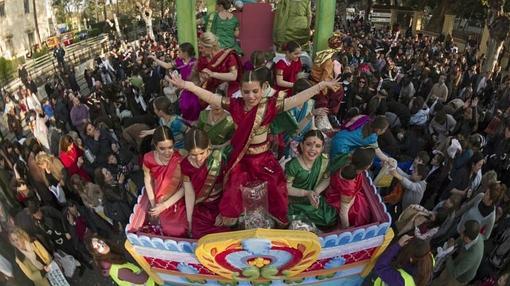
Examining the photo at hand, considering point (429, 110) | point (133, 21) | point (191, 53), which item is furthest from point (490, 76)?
point (133, 21)

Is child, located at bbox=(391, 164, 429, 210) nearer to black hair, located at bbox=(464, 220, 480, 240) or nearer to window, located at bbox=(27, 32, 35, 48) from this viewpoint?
black hair, located at bbox=(464, 220, 480, 240)

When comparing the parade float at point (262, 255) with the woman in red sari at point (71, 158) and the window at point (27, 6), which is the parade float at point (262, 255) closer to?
the woman in red sari at point (71, 158)

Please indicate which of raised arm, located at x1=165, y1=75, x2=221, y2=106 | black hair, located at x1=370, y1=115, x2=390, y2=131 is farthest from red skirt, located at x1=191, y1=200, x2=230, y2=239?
black hair, located at x1=370, y1=115, x2=390, y2=131

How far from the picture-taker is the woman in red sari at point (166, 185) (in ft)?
8.69

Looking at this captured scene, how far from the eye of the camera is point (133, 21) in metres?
6.09

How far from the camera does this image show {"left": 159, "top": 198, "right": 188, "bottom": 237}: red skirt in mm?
2801

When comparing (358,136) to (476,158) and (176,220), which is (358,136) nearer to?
(476,158)

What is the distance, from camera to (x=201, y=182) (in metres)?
2.66

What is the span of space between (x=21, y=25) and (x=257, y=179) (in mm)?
2467

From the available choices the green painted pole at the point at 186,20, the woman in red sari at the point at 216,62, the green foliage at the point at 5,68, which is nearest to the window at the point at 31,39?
the green foliage at the point at 5,68

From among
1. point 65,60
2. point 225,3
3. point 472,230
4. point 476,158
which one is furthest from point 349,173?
point 65,60

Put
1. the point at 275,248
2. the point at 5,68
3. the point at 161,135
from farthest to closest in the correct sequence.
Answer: the point at 5,68, the point at 161,135, the point at 275,248

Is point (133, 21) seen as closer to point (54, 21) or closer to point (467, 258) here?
point (54, 21)

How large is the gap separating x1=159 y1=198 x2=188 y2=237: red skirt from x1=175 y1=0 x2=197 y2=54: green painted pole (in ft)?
11.8
